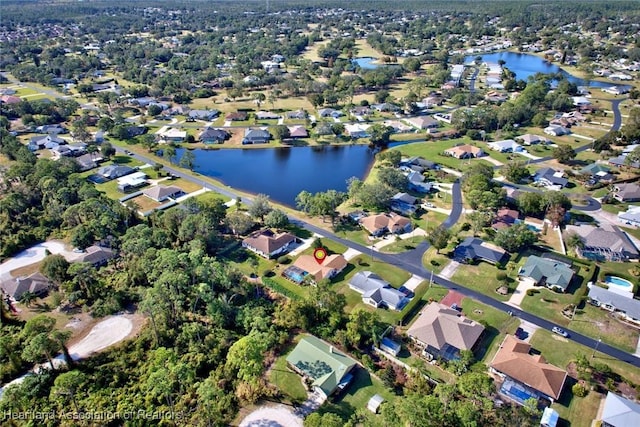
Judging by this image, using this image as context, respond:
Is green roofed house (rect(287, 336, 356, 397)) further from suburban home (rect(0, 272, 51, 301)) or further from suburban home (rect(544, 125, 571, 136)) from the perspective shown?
suburban home (rect(544, 125, 571, 136))

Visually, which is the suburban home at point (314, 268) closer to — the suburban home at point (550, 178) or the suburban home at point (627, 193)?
the suburban home at point (550, 178)

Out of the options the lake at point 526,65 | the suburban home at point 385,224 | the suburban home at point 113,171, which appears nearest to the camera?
the suburban home at point 385,224

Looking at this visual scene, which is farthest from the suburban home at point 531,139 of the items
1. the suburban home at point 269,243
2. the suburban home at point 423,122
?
the suburban home at point 269,243

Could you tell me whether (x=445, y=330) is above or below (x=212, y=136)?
below

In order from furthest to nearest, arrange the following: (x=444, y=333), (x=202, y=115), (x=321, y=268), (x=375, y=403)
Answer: (x=202, y=115) → (x=321, y=268) → (x=444, y=333) → (x=375, y=403)

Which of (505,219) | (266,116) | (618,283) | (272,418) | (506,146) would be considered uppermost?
(266,116)

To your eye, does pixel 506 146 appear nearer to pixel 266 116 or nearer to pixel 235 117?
pixel 266 116

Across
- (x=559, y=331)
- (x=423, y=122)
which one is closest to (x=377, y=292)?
(x=559, y=331)
